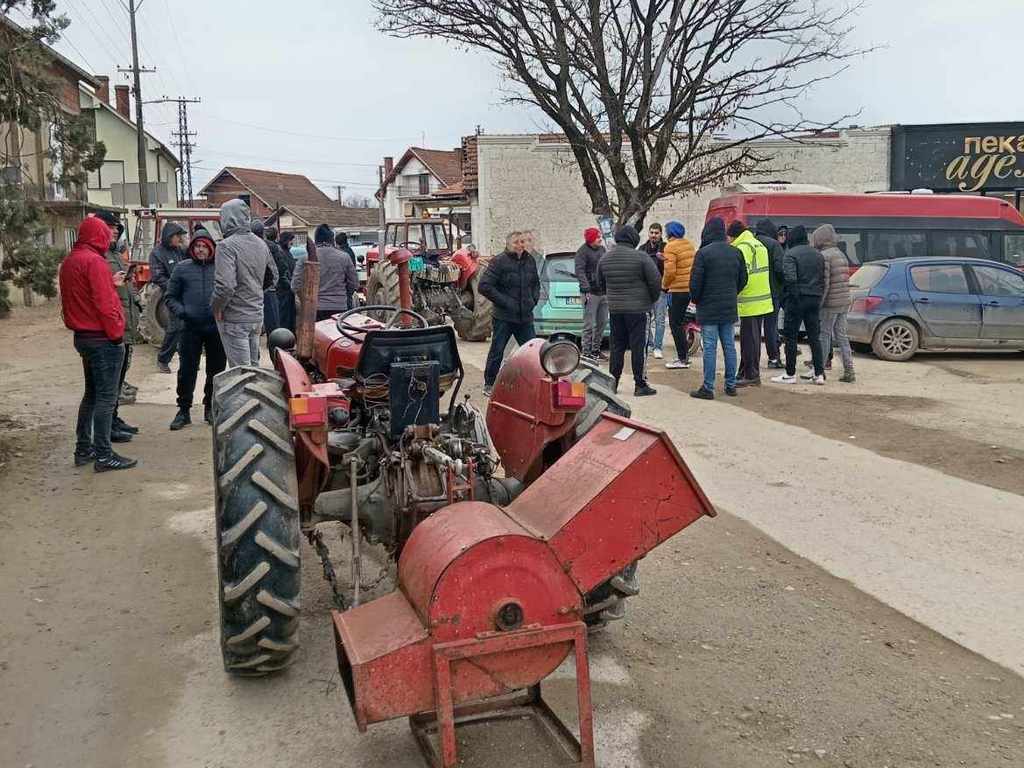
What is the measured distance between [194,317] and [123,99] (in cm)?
5035

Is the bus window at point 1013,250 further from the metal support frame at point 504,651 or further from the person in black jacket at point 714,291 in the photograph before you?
the metal support frame at point 504,651

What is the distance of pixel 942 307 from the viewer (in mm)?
13312

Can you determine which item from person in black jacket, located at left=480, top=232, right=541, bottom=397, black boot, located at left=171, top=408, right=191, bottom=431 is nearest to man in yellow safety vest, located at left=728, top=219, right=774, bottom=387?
person in black jacket, located at left=480, top=232, right=541, bottom=397

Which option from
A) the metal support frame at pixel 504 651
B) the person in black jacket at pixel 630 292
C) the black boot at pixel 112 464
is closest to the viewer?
the metal support frame at pixel 504 651

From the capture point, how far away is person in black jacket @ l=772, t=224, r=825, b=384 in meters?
11.0

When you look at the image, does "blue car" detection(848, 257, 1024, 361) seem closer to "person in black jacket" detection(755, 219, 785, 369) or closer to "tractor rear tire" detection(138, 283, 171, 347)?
"person in black jacket" detection(755, 219, 785, 369)

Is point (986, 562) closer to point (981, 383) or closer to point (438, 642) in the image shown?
point (438, 642)

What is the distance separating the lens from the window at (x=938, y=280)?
43.9ft

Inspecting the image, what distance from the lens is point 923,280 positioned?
1340 cm

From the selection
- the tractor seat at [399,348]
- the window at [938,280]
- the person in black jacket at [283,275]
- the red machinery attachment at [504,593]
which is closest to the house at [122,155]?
the person in black jacket at [283,275]

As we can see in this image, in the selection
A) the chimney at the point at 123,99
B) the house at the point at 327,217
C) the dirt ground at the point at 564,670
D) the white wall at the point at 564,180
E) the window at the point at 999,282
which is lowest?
the dirt ground at the point at 564,670

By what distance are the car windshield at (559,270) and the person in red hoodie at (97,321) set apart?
827cm

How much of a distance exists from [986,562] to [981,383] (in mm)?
7069

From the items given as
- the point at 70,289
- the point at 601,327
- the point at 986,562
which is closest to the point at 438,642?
the point at 986,562
